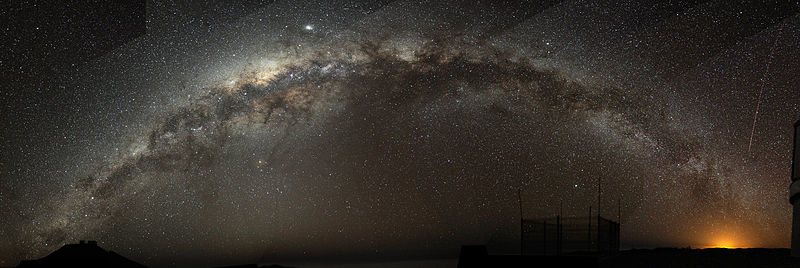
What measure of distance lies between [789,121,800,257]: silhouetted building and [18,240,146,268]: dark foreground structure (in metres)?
18.4

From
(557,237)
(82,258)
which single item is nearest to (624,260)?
(557,237)

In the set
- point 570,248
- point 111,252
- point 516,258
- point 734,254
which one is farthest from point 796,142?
point 111,252

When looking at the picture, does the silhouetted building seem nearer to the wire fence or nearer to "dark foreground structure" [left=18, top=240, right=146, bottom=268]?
the wire fence

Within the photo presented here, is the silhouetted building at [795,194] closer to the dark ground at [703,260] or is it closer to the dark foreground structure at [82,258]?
the dark ground at [703,260]

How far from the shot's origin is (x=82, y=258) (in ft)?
51.6

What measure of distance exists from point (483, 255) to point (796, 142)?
13840 millimetres

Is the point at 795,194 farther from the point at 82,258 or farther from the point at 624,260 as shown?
the point at 82,258

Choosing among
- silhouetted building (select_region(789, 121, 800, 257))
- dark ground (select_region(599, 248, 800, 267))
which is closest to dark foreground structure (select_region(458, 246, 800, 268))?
dark ground (select_region(599, 248, 800, 267))

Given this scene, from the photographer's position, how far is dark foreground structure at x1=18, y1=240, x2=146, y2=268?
15062 millimetres

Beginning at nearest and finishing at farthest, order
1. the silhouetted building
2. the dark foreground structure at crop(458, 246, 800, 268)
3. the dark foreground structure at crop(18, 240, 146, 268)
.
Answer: the dark foreground structure at crop(458, 246, 800, 268) < the dark foreground structure at crop(18, 240, 146, 268) < the silhouetted building

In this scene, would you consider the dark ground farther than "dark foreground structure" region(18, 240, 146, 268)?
Yes

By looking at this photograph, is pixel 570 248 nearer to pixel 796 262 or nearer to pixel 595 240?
pixel 595 240

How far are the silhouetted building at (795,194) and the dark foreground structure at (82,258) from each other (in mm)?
18377

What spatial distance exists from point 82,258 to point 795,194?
20.1 m
